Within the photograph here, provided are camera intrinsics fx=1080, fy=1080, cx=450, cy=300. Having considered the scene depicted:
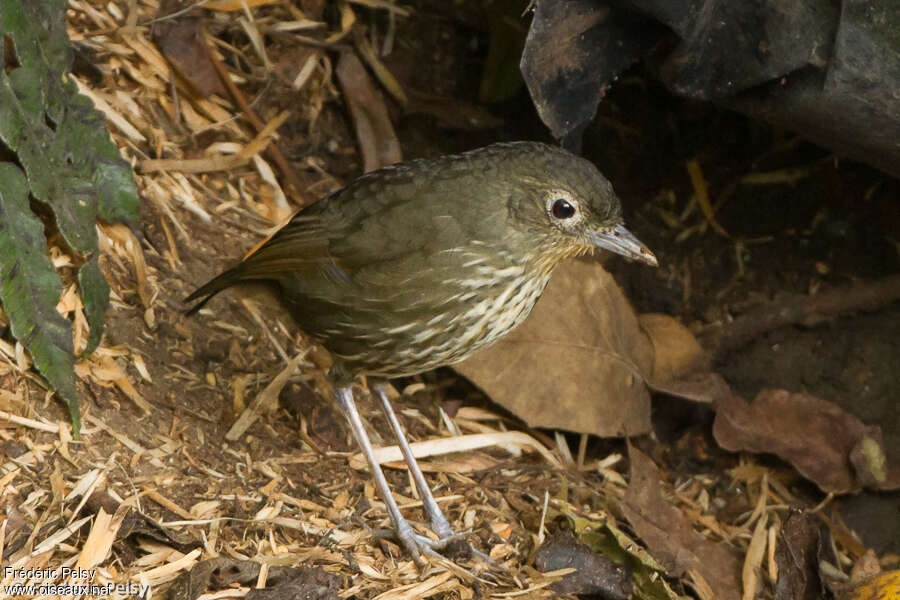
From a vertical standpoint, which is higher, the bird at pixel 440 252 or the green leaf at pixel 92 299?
the bird at pixel 440 252

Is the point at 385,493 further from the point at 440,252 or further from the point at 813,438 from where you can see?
the point at 813,438

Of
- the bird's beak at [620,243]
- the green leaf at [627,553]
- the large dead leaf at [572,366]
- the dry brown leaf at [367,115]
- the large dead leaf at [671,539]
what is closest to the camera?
the green leaf at [627,553]

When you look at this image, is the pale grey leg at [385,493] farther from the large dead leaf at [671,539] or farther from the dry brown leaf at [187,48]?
the dry brown leaf at [187,48]

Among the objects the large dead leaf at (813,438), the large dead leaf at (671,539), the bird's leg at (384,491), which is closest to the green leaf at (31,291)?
the bird's leg at (384,491)

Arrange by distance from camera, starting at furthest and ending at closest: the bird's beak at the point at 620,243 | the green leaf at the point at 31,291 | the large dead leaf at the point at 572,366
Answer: the large dead leaf at the point at 572,366 → the bird's beak at the point at 620,243 → the green leaf at the point at 31,291

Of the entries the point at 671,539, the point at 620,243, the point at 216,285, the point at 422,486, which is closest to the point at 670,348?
the point at 671,539

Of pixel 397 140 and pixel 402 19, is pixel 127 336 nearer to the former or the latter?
pixel 397 140

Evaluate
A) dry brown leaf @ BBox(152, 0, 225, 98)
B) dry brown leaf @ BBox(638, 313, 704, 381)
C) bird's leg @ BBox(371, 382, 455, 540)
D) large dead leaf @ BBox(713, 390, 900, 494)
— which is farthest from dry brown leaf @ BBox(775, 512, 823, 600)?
dry brown leaf @ BBox(152, 0, 225, 98)
